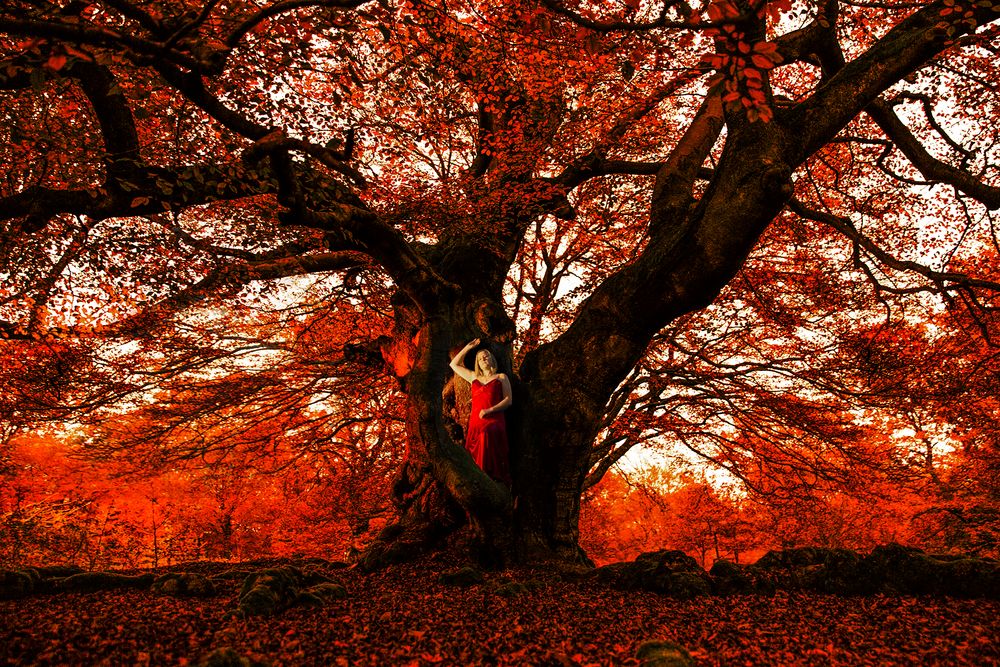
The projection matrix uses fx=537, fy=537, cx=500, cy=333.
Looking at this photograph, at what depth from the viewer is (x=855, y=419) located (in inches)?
397

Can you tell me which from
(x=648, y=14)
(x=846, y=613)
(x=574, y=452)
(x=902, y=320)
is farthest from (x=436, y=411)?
(x=902, y=320)

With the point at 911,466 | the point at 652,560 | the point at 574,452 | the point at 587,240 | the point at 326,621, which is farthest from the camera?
the point at 587,240

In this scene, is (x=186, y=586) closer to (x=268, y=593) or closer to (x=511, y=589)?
(x=268, y=593)

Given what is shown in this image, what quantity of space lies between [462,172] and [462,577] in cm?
697

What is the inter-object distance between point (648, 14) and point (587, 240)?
17.1 feet

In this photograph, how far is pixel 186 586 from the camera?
189 inches

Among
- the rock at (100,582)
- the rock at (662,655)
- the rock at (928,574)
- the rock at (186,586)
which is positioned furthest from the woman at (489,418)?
the rock at (928,574)

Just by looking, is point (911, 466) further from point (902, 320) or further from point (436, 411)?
point (436, 411)

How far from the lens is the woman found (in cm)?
642

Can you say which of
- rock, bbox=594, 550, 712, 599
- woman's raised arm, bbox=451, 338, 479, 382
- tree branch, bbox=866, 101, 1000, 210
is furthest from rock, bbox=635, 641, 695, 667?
tree branch, bbox=866, 101, 1000, 210

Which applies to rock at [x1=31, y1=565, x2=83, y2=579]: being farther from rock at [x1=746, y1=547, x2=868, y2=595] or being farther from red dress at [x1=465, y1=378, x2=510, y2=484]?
rock at [x1=746, y1=547, x2=868, y2=595]

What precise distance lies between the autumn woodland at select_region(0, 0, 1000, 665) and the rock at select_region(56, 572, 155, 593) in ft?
0.09

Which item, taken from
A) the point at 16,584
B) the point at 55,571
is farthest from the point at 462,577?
the point at 55,571

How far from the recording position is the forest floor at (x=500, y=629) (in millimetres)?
3248
